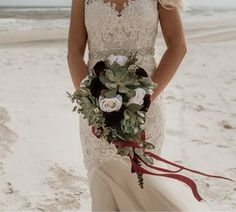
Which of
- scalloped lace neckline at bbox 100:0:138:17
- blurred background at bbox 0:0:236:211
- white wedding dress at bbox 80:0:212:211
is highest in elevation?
scalloped lace neckline at bbox 100:0:138:17

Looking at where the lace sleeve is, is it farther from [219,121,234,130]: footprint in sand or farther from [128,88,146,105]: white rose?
[219,121,234,130]: footprint in sand

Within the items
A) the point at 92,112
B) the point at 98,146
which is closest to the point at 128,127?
the point at 92,112

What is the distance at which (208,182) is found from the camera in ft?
18.2

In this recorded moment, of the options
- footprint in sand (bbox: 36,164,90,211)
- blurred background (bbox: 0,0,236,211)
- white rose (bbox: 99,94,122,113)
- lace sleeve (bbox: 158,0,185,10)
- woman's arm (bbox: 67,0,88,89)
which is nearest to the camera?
white rose (bbox: 99,94,122,113)

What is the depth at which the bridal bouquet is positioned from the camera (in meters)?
2.58

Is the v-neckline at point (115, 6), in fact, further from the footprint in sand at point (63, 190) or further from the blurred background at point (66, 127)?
the footprint in sand at point (63, 190)

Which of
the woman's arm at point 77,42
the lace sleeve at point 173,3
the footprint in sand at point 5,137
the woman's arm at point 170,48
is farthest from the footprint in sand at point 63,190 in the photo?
the lace sleeve at point 173,3

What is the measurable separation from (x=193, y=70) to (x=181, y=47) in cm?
816

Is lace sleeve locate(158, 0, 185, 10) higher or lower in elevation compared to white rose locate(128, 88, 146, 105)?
higher

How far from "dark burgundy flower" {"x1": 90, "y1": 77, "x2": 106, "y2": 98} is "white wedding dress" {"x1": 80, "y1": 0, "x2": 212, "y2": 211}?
525mm

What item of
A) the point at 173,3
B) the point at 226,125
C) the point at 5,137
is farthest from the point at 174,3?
the point at 226,125

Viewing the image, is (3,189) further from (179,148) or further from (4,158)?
(179,148)

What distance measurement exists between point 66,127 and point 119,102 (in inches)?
188

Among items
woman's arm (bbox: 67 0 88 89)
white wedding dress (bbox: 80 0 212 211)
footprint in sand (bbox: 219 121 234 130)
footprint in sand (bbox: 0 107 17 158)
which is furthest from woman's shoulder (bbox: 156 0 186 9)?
footprint in sand (bbox: 219 121 234 130)
